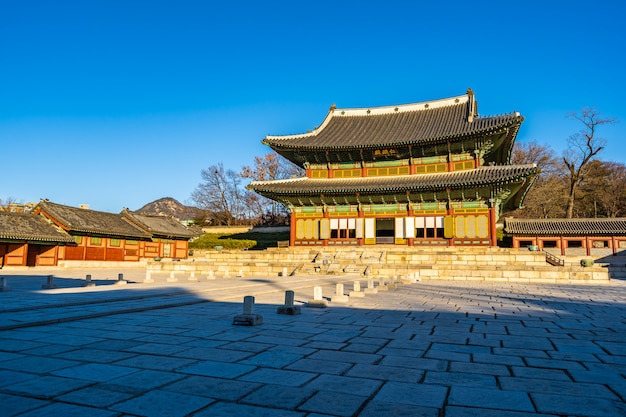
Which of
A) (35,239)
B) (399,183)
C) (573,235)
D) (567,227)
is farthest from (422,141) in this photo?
(35,239)

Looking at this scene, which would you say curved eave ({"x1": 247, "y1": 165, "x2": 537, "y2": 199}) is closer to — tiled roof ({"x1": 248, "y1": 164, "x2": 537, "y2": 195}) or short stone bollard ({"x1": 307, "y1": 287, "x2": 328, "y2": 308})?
tiled roof ({"x1": 248, "y1": 164, "x2": 537, "y2": 195})

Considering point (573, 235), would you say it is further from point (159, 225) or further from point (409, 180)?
point (159, 225)

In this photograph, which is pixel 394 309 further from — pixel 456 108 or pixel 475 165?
pixel 456 108

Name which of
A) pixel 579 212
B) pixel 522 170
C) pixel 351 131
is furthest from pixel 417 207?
pixel 579 212

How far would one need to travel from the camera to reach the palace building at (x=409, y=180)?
1008 inches

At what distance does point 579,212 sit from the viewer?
49.8 metres

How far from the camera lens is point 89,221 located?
31.6 m

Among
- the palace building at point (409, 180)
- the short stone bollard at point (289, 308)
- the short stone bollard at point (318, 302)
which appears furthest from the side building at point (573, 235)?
the short stone bollard at point (289, 308)

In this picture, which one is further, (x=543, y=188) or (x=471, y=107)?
(x=543, y=188)

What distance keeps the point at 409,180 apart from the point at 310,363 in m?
24.3

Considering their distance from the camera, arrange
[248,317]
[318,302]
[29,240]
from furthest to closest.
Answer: [29,240] < [318,302] < [248,317]

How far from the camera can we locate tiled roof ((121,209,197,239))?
Result: 1415 inches

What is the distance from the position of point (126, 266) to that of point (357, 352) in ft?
106

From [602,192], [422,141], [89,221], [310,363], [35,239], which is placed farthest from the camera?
[602,192]
